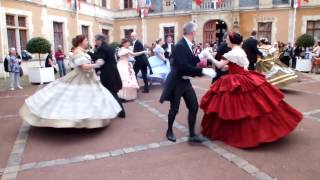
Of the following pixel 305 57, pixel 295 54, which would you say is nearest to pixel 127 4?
pixel 295 54

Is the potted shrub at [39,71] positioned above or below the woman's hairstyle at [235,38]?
below

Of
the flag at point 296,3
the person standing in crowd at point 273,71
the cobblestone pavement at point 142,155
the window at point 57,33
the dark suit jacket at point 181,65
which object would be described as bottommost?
the cobblestone pavement at point 142,155

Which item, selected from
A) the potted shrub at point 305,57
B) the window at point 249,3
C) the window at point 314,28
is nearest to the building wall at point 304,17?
the window at point 314,28

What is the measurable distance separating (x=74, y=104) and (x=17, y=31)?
42.6ft

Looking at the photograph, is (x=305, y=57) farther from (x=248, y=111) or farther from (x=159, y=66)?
(x=248, y=111)

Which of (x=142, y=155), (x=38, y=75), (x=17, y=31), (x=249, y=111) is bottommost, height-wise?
(x=142, y=155)

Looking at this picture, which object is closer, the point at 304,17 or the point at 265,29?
the point at 304,17

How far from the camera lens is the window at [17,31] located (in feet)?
53.0

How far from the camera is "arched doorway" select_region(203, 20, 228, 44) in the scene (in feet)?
78.3

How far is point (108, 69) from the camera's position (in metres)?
6.18

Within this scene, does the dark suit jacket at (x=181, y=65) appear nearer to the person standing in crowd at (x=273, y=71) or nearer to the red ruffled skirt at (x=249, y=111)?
the red ruffled skirt at (x=249, y=111)

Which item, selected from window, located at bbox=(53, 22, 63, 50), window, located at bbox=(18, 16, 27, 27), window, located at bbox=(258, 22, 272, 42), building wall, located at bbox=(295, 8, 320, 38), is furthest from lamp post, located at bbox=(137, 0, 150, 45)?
building wall, located at bbox=(295, 8, 320, 38)

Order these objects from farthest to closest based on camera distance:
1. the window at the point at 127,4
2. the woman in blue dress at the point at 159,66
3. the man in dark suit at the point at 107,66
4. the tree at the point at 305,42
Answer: the window at the point at 127,4 → the tree at the point at 305,42 → the woman in blue dress at the point at 159,66 → the man in dark suit at the point at 107,66

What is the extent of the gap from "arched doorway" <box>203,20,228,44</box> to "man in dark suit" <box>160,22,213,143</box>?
19649 millimetres
